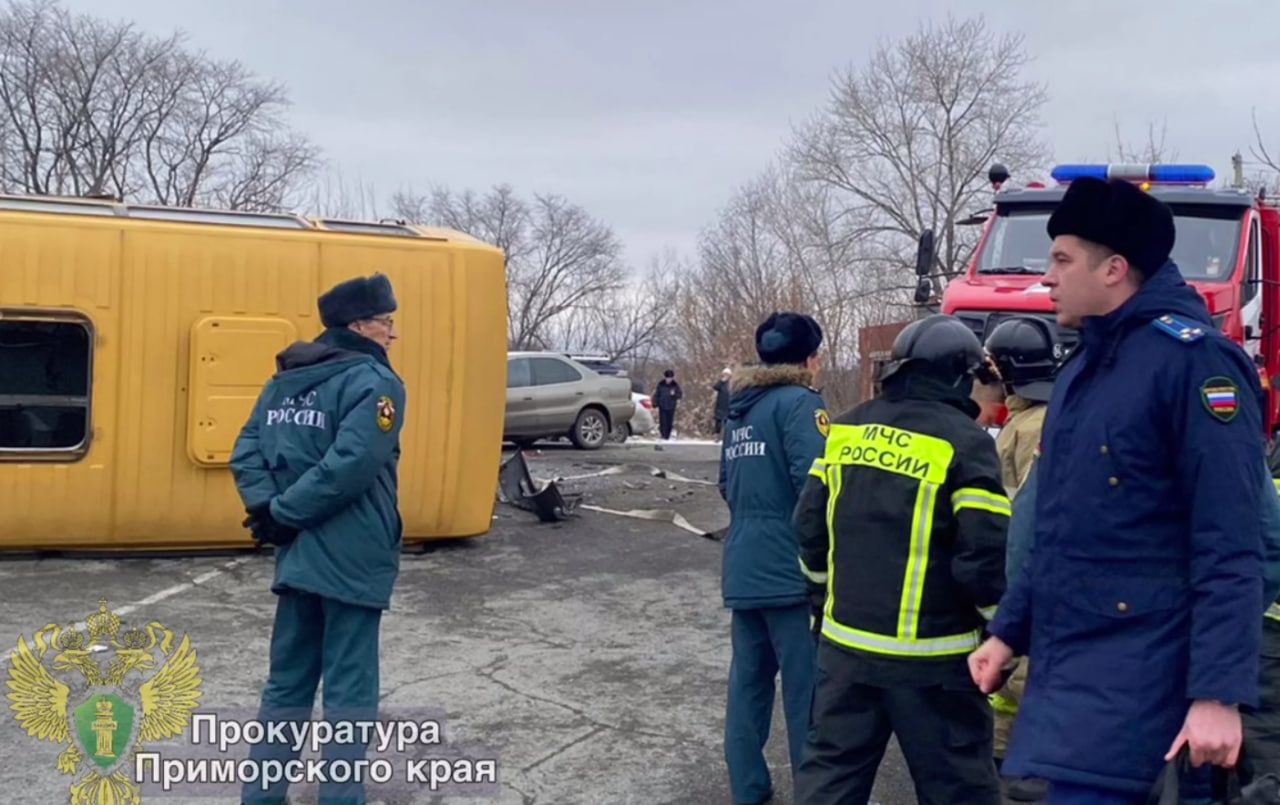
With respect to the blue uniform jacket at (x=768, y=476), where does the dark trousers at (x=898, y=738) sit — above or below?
below

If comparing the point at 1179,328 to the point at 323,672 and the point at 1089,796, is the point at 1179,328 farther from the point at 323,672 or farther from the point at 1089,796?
the point at 323,672

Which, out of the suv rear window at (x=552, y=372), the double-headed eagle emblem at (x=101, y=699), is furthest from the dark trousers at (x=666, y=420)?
the double-headed eagle emblem at (x=101, y=699)

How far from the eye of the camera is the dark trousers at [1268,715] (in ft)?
10.6

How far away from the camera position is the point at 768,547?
436 centimetres

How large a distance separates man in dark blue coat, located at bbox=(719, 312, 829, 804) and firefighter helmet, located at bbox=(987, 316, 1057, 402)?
27.4 inches

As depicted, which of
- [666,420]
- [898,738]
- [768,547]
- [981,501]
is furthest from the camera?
[666,420]

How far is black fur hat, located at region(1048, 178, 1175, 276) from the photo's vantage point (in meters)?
2.55

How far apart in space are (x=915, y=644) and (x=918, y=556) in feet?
0.78

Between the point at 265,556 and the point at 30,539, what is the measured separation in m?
1.65

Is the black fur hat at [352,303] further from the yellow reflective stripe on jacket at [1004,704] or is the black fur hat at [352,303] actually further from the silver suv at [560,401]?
the silver suv at [560,401]

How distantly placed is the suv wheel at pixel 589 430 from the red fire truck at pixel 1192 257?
386 inches

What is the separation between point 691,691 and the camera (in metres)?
5.99

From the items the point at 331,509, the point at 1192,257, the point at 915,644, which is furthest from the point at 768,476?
the point at 1192,257

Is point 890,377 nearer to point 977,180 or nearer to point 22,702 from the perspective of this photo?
point 22,702
